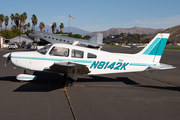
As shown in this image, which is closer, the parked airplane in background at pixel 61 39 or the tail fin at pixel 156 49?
the tail fin at pixel 156 49

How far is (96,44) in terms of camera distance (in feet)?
90.6

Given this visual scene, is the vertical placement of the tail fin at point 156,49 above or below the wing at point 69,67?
above

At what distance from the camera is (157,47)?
323 inches

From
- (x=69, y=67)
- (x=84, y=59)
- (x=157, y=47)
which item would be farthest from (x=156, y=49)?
(x=69, y=67)

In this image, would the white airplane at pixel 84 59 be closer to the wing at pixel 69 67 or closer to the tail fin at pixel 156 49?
the tail fin at pixel 156 49

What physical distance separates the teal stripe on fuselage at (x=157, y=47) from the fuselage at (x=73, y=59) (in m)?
1.01

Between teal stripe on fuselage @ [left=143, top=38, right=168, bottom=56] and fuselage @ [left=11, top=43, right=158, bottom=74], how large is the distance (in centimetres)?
101

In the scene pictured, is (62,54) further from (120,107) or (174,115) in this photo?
(174,115)

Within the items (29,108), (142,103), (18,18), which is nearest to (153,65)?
(142,103)

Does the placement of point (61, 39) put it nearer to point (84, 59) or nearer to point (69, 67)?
point (84, 59)

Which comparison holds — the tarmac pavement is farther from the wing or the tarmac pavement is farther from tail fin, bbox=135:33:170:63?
tail fin, bbox=135:33:170:63

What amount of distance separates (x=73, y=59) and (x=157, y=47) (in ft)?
13.5

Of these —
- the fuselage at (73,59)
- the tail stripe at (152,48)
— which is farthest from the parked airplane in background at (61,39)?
the fuselage at (73,59)

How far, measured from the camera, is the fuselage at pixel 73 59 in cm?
754
